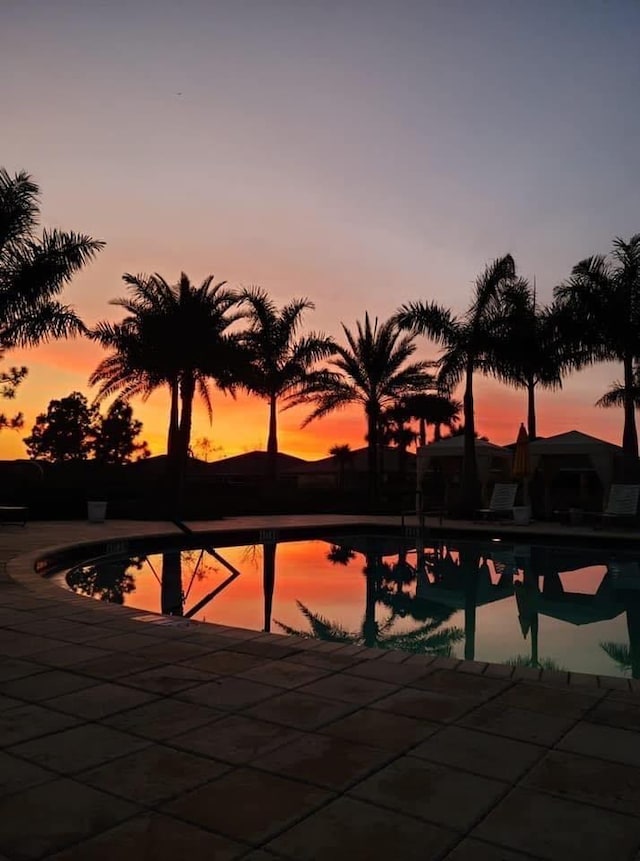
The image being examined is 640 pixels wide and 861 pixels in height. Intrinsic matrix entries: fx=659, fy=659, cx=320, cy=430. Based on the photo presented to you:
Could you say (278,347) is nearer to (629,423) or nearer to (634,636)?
(629,423)

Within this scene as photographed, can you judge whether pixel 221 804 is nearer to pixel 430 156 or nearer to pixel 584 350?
pixel 430 156

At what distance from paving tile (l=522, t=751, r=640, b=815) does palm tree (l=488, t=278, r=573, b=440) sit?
18.7 meters

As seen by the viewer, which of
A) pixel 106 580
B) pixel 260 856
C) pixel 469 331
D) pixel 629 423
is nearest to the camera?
pixel 260 856

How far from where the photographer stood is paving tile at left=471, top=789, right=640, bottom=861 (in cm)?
223

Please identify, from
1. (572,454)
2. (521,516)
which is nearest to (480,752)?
(521,516)

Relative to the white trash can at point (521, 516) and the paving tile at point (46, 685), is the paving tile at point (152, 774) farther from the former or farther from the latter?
the white trash can at point (521, 516)

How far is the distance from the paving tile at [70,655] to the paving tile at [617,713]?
128 inches

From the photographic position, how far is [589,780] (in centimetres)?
278

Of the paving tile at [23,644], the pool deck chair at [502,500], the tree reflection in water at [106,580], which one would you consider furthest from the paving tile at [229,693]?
the pool deck chair at [502,500]

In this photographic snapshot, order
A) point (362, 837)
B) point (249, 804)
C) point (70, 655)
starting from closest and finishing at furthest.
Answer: point (362, 837) < point (249, 804) < point (70, 655)

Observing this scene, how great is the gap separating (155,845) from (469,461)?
19308mm

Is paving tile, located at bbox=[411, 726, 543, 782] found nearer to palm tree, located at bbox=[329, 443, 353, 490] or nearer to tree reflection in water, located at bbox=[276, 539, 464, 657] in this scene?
tree reflection in water, located at bbox=[276, 539, 464, 657]

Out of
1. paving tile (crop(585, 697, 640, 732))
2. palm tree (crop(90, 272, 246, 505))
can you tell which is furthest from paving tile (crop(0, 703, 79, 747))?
palm tree (crop(90, 272, 246, 505))

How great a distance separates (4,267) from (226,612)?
466 inches
